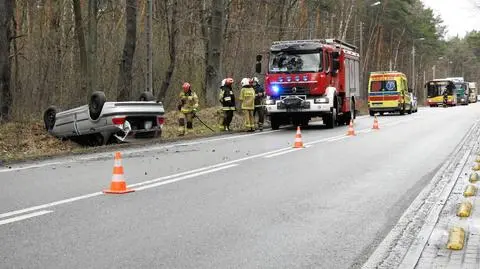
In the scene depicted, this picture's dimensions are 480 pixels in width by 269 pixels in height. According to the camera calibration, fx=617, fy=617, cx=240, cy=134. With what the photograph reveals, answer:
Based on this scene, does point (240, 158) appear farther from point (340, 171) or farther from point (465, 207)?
point (465, 207)

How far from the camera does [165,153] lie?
14.2 m

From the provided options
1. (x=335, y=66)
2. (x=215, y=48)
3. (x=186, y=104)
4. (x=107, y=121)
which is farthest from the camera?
(x=215, y=48)

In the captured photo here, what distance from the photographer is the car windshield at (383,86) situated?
1571 inches

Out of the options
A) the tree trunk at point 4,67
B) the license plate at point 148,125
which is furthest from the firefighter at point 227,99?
Answer: the tree trunk at point 4,67

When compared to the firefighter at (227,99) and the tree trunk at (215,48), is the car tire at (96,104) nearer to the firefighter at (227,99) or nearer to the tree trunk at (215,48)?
the firefighter at (227,99)

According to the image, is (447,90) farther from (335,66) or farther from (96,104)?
(96,104)

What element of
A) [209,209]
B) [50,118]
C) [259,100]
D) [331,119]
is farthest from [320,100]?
[209,209]

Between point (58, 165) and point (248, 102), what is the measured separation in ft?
33.1

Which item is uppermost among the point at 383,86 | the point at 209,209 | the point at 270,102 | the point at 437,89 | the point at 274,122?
the point at 383,86

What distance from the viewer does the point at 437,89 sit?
64375 millimetres

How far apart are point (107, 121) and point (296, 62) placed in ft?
30.0

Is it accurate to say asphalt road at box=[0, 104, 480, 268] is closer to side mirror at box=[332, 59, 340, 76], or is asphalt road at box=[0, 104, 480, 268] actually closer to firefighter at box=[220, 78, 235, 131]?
firefighter at box=[220, 78, 235, 131]

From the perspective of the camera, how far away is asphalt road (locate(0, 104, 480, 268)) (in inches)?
213

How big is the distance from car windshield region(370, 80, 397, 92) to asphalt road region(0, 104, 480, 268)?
1053 inches
